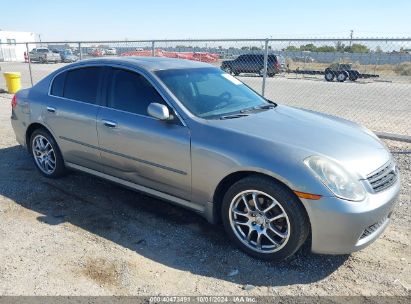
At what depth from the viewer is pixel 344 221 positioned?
2674 millimetres

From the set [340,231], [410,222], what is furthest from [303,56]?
[340,231]

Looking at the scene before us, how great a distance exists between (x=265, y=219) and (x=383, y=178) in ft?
3.40

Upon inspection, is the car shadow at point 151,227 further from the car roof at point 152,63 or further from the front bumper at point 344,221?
the car roof at point 152,63

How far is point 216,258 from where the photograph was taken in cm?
314

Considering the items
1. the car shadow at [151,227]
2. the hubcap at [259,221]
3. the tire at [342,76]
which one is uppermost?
the hubcap at [259,221]

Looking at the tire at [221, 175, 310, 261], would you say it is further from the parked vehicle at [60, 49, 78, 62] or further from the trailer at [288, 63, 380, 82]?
the parked vehicle at [60, 49, 78, 62]

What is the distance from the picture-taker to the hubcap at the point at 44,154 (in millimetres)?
4770

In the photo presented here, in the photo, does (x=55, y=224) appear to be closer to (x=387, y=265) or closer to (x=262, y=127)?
(x=262, y=127)

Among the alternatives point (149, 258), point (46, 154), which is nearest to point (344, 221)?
point (149, 258)

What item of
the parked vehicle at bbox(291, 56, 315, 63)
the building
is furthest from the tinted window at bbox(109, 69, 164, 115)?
the building

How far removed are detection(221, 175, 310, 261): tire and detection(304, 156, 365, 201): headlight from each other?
0.89ft

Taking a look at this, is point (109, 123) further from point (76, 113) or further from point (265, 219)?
point (265, 219)

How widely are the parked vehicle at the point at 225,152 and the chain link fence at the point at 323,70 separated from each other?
10.7 ft

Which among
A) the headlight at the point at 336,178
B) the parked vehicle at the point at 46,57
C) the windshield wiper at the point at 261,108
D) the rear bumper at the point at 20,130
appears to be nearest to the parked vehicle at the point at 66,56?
the parked vehicle at the point at 46,57
